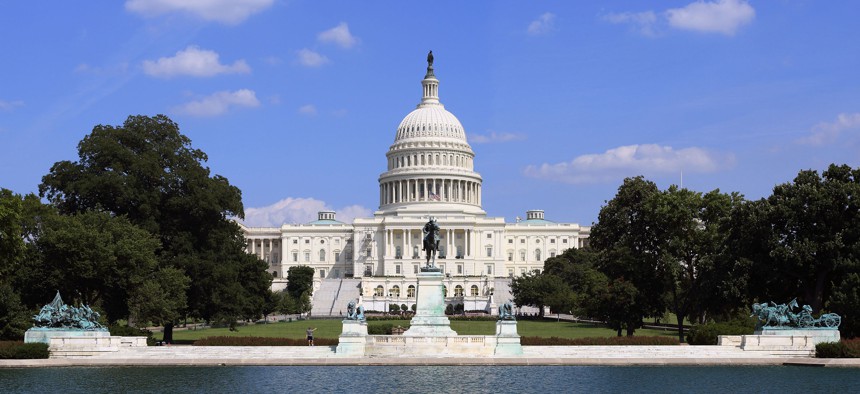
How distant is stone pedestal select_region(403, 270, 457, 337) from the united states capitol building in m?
105

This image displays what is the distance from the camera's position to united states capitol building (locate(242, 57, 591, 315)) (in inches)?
6245

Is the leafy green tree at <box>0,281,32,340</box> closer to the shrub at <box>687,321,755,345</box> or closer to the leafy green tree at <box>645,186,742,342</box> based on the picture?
the shrub at <box>687,321,755,345</box>

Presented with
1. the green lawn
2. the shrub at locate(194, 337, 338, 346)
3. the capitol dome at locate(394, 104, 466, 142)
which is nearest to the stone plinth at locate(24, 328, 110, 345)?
the shrub at locate(194, 337, 338, 346)

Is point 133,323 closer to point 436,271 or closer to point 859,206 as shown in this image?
point 436,271

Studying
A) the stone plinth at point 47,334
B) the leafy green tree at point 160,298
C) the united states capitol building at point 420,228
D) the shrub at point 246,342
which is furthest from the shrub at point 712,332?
the united states capitol building at point 420,228

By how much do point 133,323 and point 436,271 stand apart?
1541cm

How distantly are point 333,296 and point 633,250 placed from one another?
233ft

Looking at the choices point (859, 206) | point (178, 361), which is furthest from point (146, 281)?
point (859, 206)

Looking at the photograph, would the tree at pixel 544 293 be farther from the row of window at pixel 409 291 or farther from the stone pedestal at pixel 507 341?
the stone pedestal at pixel 507 341

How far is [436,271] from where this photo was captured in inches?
1866

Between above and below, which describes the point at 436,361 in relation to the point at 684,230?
below

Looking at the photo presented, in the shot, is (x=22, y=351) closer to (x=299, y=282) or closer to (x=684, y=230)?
(x=684, y=230)

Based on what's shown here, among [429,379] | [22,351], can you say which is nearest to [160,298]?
[22,351]

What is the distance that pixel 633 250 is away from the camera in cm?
6200
